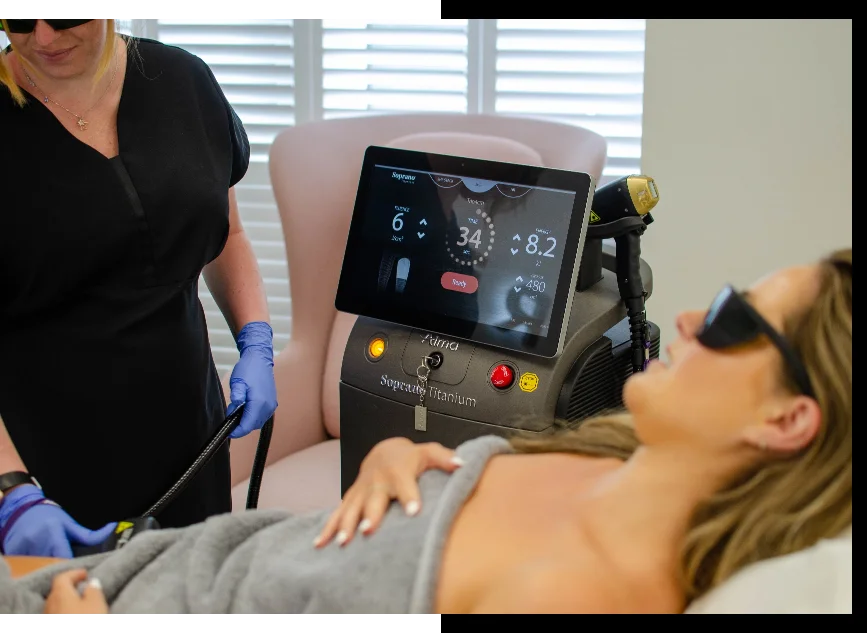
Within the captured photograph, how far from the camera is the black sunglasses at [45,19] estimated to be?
0.89 metres

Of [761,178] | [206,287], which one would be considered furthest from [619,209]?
[206,287]

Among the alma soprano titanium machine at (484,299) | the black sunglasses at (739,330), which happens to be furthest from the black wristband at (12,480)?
the black sunglasses at (739,330)

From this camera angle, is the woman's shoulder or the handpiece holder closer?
the handpiece holder

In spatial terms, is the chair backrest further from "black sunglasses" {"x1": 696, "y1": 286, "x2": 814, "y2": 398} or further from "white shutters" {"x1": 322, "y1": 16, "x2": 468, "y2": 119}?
"black sunglasses" {"x1": 696, "y1": 286, "x2": 814, "y2": 398}

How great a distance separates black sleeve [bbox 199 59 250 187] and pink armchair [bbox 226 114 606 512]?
5 cm

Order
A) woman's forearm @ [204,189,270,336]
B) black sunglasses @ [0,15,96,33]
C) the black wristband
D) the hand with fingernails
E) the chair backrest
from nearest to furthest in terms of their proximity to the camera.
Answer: the hand with fingernails < black sunglasses @ [0,15,96,33] < the black wristband < the chair backrest < woman's forearm @ [204,189,270,336]

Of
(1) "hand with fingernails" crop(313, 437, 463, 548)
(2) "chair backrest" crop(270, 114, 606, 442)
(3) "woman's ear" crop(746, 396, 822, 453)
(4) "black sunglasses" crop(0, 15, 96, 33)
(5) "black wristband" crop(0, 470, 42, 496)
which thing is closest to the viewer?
(3) "woman's ear" crop(746, 396, 822, 453)

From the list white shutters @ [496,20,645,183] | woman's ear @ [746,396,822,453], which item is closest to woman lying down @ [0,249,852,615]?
woman's ear @ [746,396,822,453]

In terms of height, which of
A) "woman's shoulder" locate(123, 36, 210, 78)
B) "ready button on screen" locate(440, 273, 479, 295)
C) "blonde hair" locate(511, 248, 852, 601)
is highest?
"woman's shoulder" locate(123, 36, 210, 78)

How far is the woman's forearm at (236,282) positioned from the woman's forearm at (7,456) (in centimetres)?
30

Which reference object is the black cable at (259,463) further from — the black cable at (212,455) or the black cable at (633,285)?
the black cable at (633,285)

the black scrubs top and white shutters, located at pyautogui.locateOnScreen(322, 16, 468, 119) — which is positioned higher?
white shutters, located at pyautogui.locateOnScreen(322, 16, 468, 119)

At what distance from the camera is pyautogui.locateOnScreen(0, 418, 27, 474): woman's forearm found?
102 centimetres
